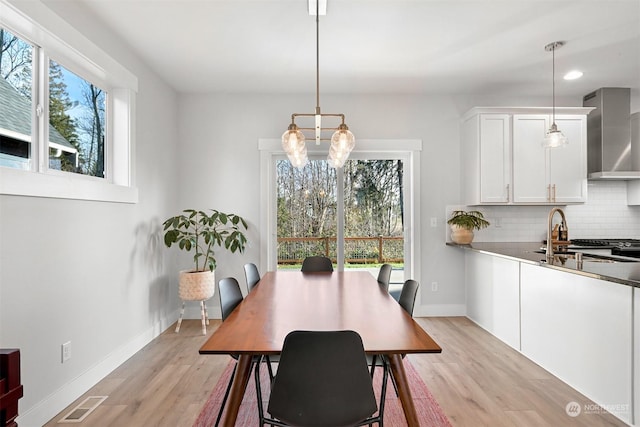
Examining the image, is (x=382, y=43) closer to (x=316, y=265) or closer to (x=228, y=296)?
(x=316, y=265)

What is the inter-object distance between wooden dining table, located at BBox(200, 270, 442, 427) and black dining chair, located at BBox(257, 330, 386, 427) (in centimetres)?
9

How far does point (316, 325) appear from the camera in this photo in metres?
1.73

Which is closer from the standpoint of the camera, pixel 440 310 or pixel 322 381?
pixel 322 381

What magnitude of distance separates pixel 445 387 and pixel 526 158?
2.78 metres

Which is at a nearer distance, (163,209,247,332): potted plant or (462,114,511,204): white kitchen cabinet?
(163,209,247,332): potted plant

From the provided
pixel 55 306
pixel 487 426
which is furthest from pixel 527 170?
pixel 55 306

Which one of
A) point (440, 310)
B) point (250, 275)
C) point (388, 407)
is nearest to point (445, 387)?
point (388, 407)

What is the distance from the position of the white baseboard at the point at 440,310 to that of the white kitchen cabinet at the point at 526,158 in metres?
1.32

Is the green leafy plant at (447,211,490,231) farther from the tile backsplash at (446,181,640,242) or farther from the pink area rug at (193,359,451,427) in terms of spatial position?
the pink area rug at (193,359,451,427)

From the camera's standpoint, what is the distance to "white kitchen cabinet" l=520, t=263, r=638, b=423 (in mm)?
2148

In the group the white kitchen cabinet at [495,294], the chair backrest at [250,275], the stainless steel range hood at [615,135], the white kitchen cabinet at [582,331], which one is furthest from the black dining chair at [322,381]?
the stainless steel range hood at [615,135]

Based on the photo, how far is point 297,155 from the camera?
2455 mm

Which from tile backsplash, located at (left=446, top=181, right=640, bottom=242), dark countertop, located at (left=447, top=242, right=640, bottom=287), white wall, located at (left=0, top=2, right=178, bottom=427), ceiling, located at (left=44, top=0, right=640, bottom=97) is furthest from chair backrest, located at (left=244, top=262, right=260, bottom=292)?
tile backsplash, located at (left=446, top=181, right=640, bottom=242)

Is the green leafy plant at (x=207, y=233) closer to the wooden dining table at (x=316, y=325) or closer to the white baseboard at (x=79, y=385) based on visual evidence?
the white baseboard at (x=79, y=385)
